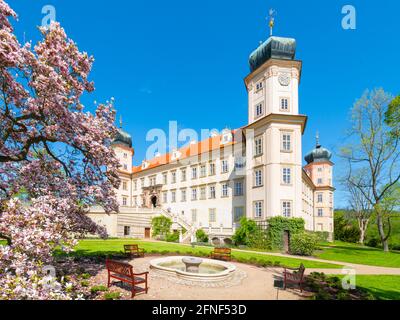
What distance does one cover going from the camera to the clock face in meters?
28.4

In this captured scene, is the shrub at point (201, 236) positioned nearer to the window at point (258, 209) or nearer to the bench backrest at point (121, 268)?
the window at point (258, 209)

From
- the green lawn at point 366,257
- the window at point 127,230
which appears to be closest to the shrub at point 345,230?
the green lawn at point 366,257

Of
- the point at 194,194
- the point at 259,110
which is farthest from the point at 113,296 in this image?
the point at 194,194

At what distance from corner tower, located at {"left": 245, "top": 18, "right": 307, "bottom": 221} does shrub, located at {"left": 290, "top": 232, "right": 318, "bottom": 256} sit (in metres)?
2.49

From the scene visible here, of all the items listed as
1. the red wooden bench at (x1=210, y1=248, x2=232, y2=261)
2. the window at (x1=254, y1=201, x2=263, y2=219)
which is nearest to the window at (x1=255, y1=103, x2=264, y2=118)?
the window at (x1=254, y1=201, x2=263, y2=219)

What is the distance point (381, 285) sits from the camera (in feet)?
39.5

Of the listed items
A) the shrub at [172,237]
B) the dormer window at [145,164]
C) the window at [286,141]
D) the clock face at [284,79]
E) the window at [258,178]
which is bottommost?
the shrub at [172,237]

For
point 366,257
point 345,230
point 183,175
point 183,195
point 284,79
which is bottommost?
point 345,230

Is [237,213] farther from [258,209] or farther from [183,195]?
[183,195]

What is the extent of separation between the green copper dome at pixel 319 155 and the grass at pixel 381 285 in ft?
153

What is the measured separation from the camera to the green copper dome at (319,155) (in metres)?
57.5

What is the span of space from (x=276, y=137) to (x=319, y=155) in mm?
35106

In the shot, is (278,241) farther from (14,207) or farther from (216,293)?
(14,207)
